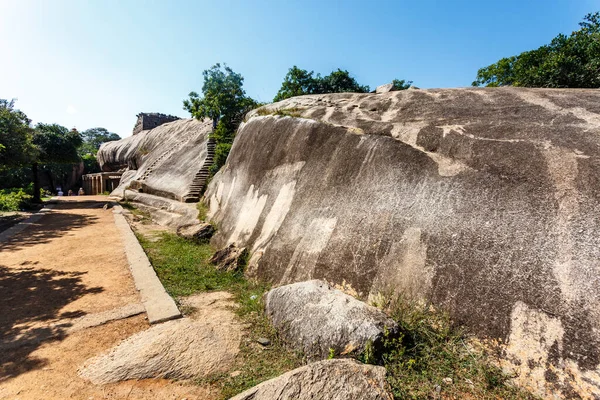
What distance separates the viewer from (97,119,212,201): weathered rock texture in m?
15.8

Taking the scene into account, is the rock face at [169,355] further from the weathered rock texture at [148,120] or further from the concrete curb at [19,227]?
the weathered rock texture at [148,120]

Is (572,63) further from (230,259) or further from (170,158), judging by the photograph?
(170,158)

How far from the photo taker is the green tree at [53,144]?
18672 millimetres

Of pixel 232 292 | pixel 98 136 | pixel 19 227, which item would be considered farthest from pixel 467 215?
pixel 98 136

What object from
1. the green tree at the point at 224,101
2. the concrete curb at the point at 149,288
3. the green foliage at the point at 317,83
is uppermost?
the green foliage at the point at 317,83

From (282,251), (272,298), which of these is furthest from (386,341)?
(282,251)

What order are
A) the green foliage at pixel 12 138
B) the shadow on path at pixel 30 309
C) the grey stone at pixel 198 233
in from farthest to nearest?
the green foliage at pixel 12 138
the grey stone at pixel 198 233
the shadow on path at pixel 30 309

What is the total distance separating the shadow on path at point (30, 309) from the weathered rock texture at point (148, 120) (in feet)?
102

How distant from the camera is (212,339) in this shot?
3.85 metres

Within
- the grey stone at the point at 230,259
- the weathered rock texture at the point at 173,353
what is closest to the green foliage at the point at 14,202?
the grey stone at the point at 230,259

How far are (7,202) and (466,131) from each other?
835 inches

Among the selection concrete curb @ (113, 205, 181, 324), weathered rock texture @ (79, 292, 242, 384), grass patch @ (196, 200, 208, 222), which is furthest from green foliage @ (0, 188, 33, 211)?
weathered rock texture @ (79, 292, 242, 384)

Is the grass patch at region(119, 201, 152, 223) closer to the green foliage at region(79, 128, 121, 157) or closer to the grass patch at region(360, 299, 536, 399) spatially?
the grass patch at region(360, 299, 536, 399)

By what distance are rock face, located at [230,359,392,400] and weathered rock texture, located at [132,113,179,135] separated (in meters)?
37.3
